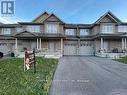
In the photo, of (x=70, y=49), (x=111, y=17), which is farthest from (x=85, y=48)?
(x=111, y=17)

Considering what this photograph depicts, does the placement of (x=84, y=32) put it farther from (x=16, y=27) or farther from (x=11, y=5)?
(x=11, y=5)

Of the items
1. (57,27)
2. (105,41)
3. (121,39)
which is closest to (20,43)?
(57,27)

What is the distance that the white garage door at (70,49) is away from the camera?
134ft

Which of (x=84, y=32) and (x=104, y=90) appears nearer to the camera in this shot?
(x=104, y=90)

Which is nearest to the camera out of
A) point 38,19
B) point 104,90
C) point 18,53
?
point 104,90

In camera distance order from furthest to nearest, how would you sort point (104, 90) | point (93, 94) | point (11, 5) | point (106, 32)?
point (106, 32), point (11, 5), point (104, 90), point (93, 94)

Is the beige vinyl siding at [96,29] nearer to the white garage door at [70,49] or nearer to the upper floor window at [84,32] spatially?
the upper floor window at [84,32]

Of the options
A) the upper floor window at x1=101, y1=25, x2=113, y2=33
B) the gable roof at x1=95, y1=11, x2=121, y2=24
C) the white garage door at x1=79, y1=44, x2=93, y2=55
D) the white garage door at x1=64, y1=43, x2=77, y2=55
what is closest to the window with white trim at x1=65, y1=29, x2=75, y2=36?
the white garage door at x1=64, y1=43, x2=77, y2=55

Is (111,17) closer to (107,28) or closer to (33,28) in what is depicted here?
(107,28)

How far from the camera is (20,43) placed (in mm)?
39188

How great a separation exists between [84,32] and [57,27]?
670 cm

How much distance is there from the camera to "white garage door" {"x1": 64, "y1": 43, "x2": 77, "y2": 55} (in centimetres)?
4078

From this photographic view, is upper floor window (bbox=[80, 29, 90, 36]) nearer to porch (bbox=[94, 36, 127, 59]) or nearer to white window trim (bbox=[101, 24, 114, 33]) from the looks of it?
porch (bbox=[94, 36, 127, 59])

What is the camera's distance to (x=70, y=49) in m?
40.9
